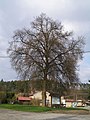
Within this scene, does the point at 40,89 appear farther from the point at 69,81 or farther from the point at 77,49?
the point at 77,49

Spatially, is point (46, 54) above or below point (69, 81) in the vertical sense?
above

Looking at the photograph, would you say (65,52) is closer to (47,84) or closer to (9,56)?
(47,84)

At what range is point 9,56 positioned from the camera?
5144 centimetres

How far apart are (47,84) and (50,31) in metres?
8.84

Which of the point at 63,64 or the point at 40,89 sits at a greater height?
the point at 63,64

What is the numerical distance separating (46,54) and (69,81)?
578 centimetres

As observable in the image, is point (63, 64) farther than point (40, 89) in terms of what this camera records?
No

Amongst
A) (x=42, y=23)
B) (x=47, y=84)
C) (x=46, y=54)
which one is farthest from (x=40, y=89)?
(x=42, y=23)

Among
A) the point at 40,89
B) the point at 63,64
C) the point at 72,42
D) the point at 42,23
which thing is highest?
the point at 42,23

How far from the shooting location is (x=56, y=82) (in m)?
49.5

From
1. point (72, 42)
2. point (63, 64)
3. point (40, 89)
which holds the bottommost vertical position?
point (40, 89)

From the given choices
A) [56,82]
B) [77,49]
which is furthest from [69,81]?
[77,49]

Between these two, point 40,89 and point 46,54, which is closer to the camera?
point 46,54

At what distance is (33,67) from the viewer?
49.3 metres
